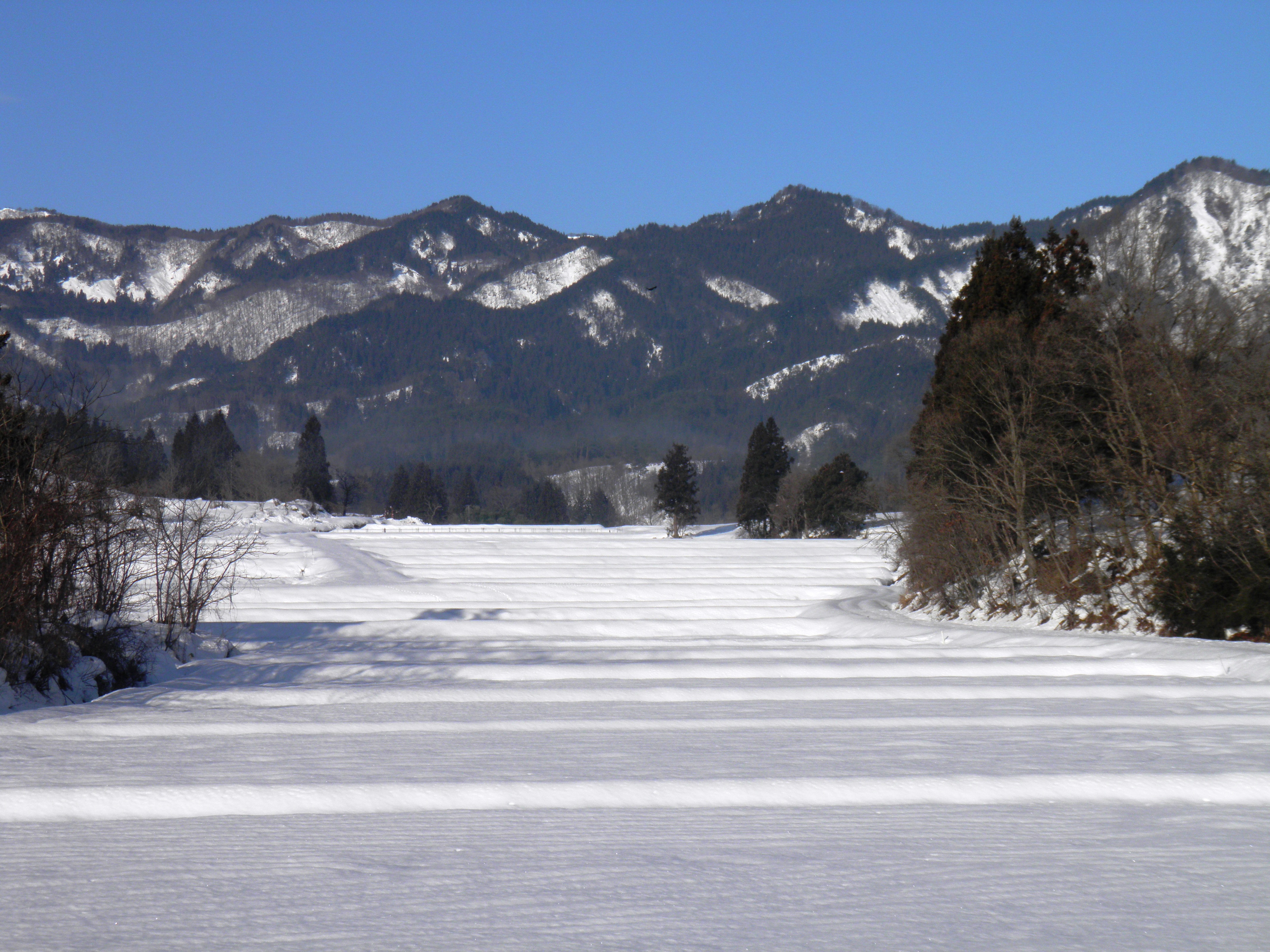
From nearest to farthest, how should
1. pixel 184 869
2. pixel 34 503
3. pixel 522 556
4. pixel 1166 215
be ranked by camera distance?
1. pixel 184 869
2. pixel 34 503
3. pixel 1166 215
4. pixel 522 556

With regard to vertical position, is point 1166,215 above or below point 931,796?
above

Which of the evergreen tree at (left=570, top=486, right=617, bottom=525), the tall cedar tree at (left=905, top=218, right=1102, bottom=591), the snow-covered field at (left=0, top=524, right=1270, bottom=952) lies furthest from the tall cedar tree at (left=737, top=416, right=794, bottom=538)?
the evergreen tree at (left=570, top=486, right=617, bottom=525)

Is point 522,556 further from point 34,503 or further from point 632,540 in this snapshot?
point 34,503

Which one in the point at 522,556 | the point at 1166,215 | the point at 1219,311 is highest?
the point at 1166,215

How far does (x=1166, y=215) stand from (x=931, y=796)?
23932mm

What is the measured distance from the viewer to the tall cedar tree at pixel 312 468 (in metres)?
87.2

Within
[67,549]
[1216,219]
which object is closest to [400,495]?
[67,549]

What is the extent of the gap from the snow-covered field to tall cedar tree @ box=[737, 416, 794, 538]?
180 feet

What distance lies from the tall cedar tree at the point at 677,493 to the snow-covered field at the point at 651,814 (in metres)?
62.6

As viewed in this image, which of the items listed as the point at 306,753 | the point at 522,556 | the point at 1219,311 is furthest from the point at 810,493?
the point at 306,753

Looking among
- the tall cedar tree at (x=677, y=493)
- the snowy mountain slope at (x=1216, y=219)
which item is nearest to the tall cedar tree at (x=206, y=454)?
the tall cedar tree at (x=677, y=493)

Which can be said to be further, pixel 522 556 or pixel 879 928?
pixel 522 556

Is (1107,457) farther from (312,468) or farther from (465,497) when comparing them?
(465,497)

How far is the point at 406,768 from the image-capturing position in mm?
4145
